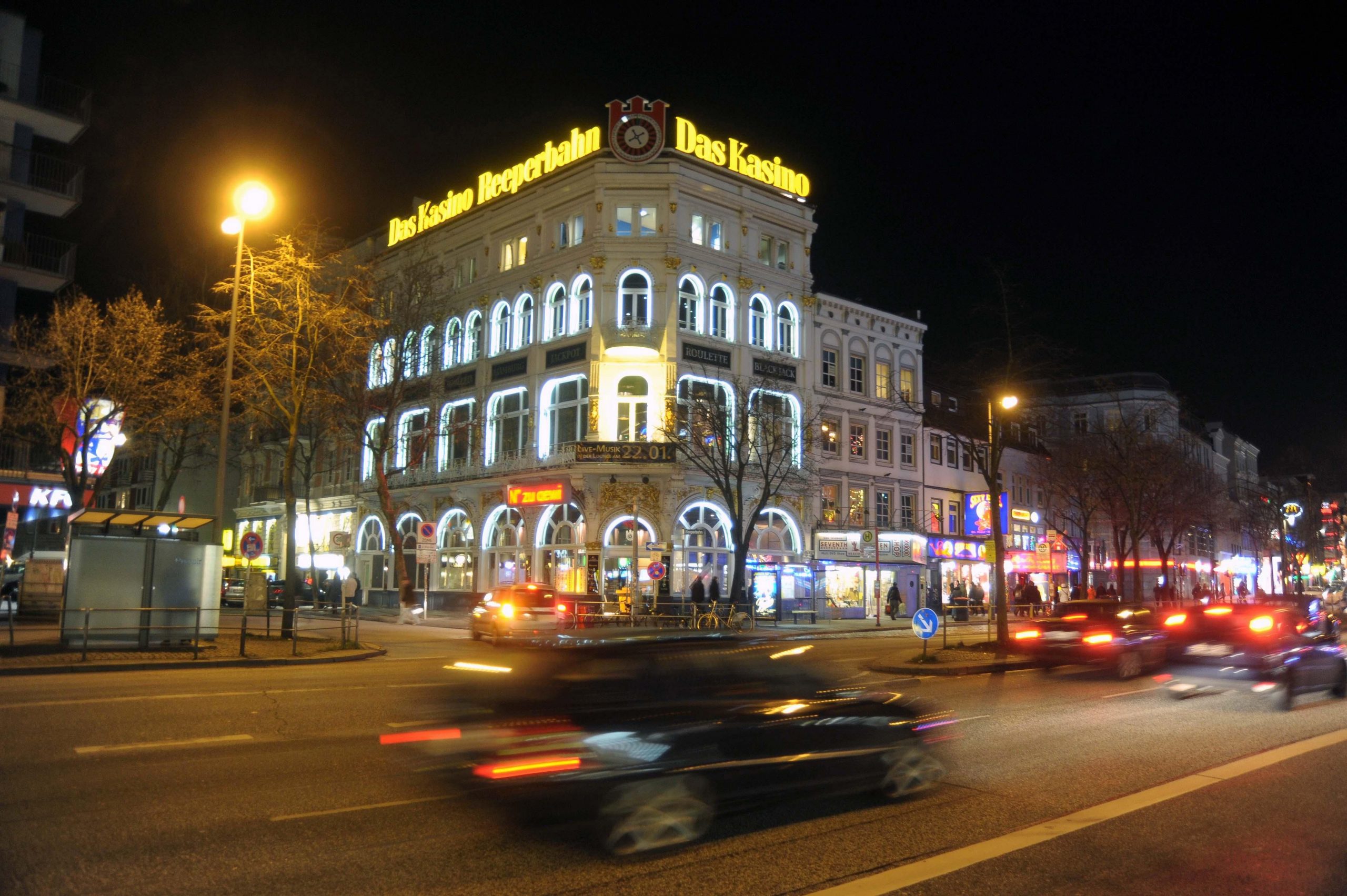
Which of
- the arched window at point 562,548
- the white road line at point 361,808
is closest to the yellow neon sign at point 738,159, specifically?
the arched window at point 562,548

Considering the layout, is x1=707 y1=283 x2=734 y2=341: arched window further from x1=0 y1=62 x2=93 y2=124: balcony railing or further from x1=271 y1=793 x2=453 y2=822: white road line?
x1=271 y1=793 x2=453 y2=822: white road line

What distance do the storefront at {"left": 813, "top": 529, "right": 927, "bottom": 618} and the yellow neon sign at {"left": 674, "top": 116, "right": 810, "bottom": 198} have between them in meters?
17.3

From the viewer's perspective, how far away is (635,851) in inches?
263

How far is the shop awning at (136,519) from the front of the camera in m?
21.8

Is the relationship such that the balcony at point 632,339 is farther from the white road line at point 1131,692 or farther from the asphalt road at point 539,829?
the asphalt road at point 539,829

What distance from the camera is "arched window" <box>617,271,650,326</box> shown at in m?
42.7

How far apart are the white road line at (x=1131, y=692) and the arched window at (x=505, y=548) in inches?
1190

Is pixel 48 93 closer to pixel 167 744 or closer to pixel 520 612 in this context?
pixel 520 612

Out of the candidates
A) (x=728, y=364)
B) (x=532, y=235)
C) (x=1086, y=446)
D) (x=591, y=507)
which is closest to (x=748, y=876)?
(x=591, y=507)

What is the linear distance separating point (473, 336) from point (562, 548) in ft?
45.0

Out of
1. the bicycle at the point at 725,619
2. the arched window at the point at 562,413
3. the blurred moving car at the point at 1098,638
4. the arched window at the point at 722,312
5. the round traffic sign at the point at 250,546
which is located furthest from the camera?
the arched window at the point at 722,312

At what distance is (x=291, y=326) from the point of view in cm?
2814

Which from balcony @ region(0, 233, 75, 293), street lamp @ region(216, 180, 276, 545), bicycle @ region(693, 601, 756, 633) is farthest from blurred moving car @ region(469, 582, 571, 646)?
balcony @ region(0, 233, 75, 293)

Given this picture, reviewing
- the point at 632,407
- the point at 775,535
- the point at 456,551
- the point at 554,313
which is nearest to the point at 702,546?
the point at 775,535
